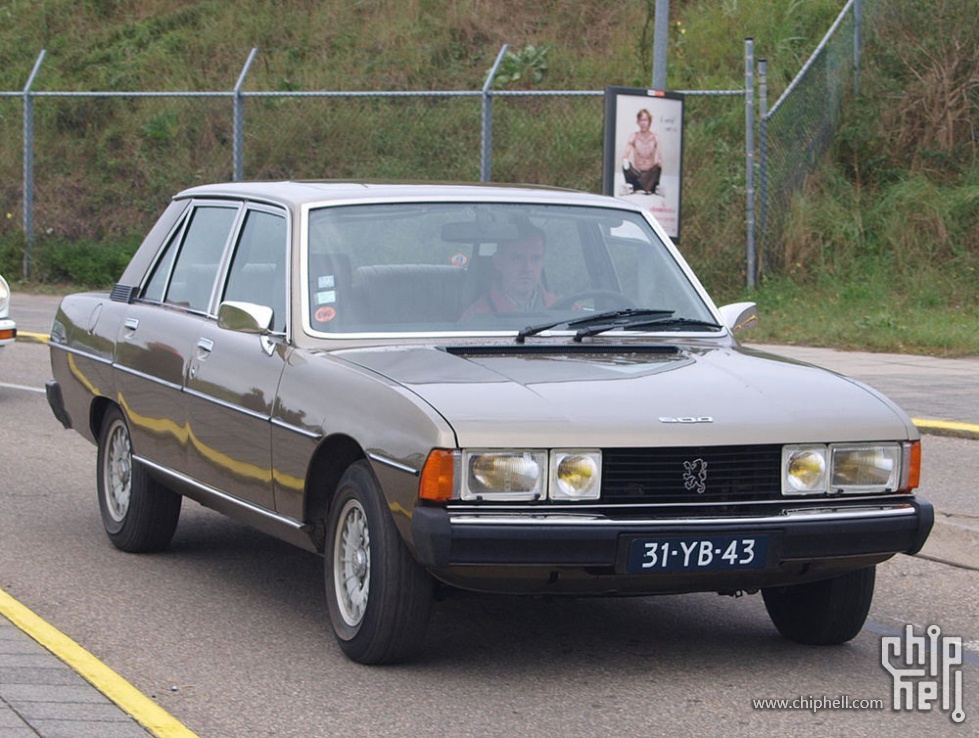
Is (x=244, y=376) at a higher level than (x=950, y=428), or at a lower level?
higher

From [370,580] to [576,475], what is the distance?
2.51ft

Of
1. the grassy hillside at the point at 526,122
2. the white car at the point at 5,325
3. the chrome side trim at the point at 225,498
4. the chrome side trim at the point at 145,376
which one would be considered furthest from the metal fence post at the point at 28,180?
the chrome side trim at the point at 225,498

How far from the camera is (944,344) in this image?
14641 mm

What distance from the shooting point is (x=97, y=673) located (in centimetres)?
526

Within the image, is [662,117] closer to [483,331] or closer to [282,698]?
[483,331]

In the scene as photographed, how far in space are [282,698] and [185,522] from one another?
3217 millimetres

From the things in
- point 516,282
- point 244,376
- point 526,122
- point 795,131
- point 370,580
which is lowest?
point 370,580

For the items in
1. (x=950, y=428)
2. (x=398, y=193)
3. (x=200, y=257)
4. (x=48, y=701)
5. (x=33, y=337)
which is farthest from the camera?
(x=33, y=337)

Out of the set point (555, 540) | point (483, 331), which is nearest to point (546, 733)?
point (555, 540)

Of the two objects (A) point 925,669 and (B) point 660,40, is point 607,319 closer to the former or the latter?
(A) point 925,669

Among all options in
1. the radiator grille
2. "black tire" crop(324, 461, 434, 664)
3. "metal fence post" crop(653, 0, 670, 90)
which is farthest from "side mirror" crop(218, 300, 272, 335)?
"metal fence post" crop(653, 0, 670, 90)

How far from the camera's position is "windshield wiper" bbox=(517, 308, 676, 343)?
615cm

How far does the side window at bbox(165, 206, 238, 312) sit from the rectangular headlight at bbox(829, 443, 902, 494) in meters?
2.89

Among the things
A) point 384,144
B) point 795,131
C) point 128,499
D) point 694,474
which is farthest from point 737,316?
point 384,144
